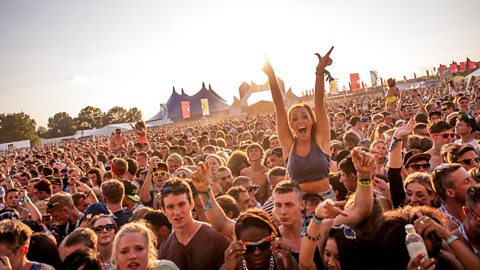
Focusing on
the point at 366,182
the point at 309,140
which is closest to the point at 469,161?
the point at 309,140

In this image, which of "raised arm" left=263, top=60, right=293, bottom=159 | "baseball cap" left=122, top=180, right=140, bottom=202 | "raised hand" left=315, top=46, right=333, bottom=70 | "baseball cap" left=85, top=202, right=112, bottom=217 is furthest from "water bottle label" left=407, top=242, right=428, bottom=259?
"baseball cap" left=122, top=180, right=140, bottom=202

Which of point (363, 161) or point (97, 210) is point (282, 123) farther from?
point (97, 210)

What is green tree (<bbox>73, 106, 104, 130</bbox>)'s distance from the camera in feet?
300

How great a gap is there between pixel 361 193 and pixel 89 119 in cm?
9895

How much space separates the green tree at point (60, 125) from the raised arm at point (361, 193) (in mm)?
90363

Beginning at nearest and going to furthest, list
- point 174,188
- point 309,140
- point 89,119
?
point 174,188 → point 309,140 → point 89,119

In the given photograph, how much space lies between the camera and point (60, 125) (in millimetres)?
89375

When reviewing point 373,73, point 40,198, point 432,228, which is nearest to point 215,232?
point 432,228

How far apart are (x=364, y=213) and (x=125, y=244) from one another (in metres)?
1.90

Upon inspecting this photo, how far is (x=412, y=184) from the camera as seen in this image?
3562 millimetres

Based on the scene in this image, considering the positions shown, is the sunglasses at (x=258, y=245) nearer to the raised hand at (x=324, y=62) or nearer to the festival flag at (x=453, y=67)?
the raised hand at (x=324, y=62)

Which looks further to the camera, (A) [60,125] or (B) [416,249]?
(A) [60,125]

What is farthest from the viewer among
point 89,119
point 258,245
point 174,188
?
point 89,119

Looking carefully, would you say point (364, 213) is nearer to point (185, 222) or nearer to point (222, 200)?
point (185, 222)
